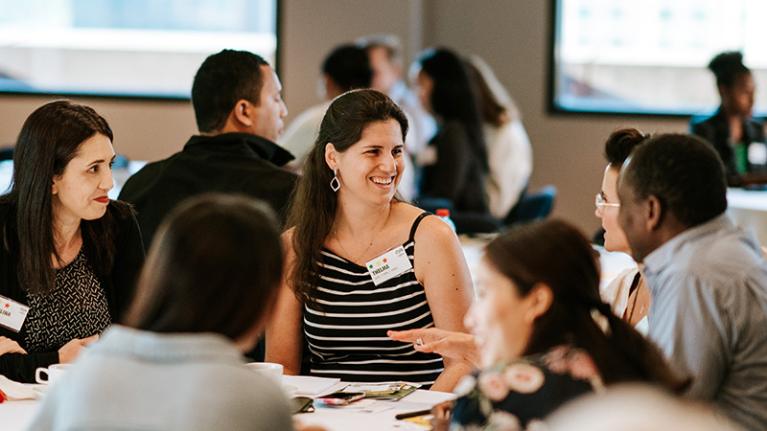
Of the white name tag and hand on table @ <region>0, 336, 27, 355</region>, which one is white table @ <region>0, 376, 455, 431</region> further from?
the white name tag

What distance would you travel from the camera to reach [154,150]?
8828 millimetres

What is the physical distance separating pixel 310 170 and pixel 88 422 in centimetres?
182

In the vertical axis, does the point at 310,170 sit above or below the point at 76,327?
above

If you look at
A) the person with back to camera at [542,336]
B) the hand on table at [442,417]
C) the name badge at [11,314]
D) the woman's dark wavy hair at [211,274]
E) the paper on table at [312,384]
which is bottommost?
the paper on table at [312,384]

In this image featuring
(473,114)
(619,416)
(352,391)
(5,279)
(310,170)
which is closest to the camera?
(619,416)

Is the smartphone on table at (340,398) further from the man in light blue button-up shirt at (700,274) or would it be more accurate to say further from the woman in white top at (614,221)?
the man in light blue button-up shirt at (700,274)

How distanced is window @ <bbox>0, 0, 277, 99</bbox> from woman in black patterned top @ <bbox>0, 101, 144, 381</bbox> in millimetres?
5570

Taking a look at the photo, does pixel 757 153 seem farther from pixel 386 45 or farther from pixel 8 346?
pixel 8 346

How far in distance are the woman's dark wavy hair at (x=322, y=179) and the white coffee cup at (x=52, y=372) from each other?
2.34 feet

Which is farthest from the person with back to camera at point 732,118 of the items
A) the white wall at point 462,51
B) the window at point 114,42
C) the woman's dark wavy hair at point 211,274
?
the woman's dark wavy hair at point 211,274

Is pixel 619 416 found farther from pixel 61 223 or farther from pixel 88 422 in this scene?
pixel 61 223

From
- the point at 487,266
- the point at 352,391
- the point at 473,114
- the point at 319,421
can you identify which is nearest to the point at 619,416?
the point at 487,266

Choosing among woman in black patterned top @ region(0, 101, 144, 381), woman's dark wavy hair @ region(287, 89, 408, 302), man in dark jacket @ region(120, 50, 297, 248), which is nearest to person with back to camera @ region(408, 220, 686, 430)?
woman's dark wavy hair @ region(287, 89, 408, 302)

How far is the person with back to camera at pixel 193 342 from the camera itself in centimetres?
165
